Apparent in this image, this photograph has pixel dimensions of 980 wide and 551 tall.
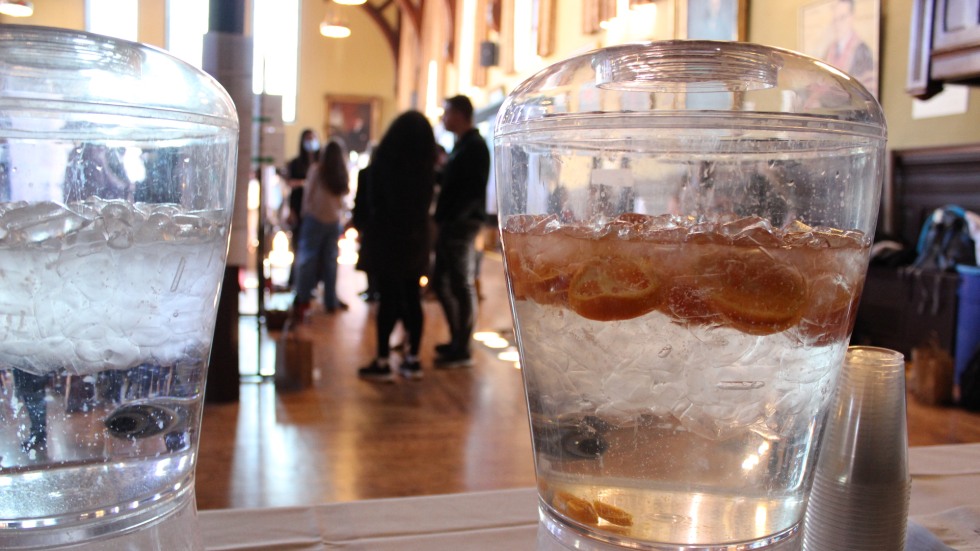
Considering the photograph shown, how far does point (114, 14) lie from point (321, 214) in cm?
1050

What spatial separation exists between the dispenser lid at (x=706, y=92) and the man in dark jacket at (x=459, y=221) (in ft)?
10.9

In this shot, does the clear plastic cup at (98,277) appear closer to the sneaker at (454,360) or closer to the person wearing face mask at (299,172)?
the sneaker at (454,360)

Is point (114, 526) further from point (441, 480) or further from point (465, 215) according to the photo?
point (465, 215)

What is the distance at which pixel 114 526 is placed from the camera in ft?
1.99

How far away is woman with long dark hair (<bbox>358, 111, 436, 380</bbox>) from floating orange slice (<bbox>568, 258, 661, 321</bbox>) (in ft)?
10.6

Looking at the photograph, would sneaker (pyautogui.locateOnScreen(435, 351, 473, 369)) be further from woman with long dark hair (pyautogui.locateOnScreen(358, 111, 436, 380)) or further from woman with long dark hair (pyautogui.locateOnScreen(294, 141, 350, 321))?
woman with long dark hair (pyautogui.locateOnScreen(294, 141, 350, 321))

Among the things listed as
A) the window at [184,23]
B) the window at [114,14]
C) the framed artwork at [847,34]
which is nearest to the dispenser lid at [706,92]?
the framed artwork at [847,34]

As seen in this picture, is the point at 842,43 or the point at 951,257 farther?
the point at 842,43

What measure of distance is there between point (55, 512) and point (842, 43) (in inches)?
192

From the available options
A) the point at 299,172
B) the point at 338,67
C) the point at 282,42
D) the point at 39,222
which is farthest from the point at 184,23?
the point at 39,222

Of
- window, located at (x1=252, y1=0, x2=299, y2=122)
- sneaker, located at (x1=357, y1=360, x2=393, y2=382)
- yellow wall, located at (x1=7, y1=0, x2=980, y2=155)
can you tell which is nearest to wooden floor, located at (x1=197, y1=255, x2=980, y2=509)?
sneaker, located at (x1=357, y1=360, x2=393, y2=382)

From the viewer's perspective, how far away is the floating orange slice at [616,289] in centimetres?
60

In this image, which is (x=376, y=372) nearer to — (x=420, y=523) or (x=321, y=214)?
(x=321, y=214)

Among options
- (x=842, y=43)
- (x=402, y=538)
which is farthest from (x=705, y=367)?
(x=842, y=43)
